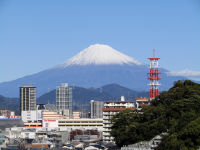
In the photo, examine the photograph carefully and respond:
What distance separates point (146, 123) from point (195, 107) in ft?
18.3

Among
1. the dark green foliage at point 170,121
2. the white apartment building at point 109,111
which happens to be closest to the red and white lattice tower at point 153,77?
the white apartment building at point 109,111

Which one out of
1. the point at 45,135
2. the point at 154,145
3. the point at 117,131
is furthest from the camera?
the point at 45,135

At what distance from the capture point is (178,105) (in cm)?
6756

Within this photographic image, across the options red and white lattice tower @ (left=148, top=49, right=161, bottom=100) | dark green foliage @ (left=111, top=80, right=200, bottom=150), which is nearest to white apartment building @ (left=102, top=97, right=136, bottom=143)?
red and white lattice tower @ (left=148, top=49, right=161, bottom=100)

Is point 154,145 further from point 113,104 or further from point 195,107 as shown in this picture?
point 113,104

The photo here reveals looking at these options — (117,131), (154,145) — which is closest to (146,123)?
(117,131)

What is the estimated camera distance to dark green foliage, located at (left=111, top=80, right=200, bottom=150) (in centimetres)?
4922

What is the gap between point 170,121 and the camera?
64.9 m

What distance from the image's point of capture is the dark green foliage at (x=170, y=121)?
161ft

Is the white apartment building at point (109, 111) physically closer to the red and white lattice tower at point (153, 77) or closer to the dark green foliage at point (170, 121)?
the red and white lattice tower at point (153, 77)

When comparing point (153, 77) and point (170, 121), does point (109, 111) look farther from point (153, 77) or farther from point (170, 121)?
point (170, 121)

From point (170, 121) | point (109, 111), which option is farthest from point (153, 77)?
point (170, 121)

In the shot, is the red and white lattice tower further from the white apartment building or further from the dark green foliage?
the dark green foliage

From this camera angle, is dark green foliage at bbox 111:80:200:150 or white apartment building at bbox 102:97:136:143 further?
white apartment building at bbox 102:97:136:143
